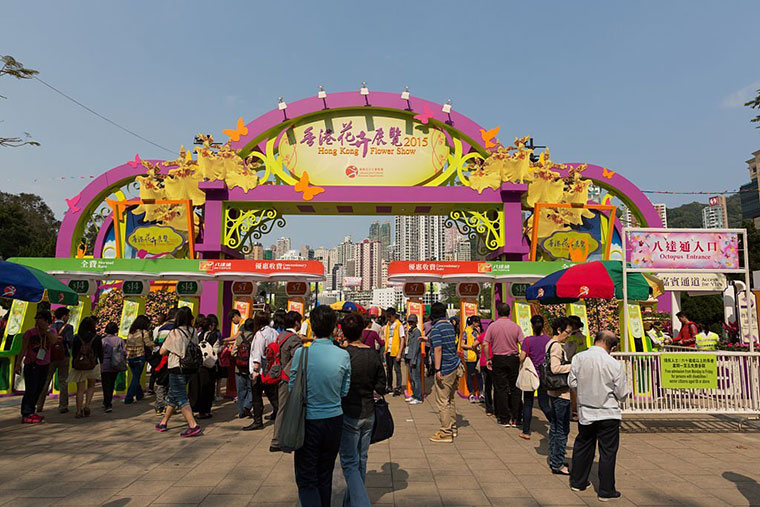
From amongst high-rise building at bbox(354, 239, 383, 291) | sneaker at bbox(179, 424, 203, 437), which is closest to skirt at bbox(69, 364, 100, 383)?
sneaker at bbox(179, 424, 203, 437)

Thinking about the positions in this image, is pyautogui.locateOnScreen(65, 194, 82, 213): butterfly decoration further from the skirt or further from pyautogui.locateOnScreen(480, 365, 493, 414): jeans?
pyautogui.locateOnScreen(480, 365, 493, 414): jeans

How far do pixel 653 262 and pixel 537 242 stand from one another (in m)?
5.81

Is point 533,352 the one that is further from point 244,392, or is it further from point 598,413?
point 244,392

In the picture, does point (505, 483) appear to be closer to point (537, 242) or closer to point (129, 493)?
point (129, 493)

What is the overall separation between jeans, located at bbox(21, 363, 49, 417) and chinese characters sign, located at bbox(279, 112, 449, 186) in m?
7.83

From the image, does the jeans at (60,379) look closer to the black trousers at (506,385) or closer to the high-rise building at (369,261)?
the black trousers at (506,385)

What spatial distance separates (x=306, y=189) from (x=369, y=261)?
161 metres

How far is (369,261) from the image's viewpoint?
569 ft

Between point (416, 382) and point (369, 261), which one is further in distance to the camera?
point (369, 261)

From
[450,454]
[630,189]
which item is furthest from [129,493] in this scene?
[630,189]

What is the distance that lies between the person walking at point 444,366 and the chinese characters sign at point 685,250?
11.2 feet

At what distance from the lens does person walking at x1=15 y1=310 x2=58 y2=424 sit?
7.30 meters

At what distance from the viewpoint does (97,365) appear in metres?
8.11

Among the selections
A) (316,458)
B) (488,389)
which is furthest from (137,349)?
(316,458)
